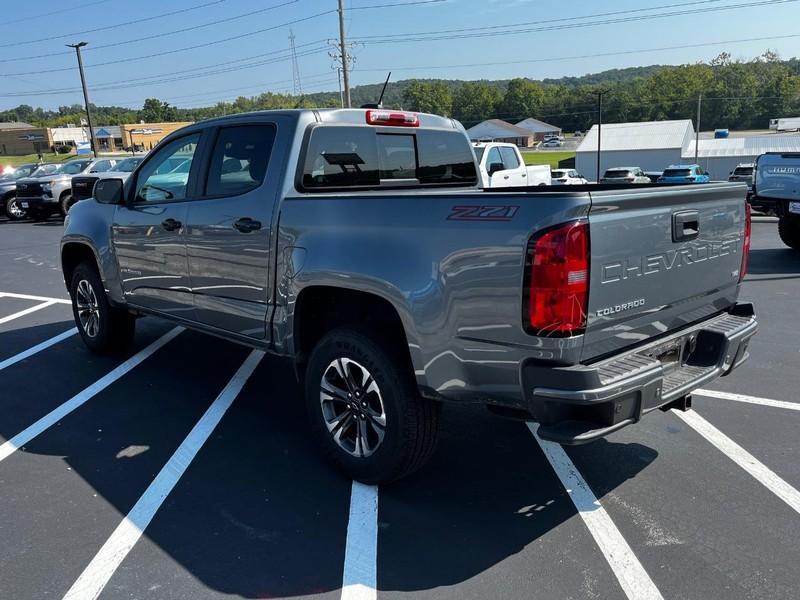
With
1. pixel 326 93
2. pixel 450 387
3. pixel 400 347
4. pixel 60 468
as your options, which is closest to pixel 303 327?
pixel 400 347

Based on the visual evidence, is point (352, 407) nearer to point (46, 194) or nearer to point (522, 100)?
point (46, 194)

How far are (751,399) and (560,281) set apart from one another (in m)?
2.98

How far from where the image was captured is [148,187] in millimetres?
5211

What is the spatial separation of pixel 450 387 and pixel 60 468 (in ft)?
8.39

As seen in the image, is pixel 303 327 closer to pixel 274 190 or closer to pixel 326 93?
pixel 274 190

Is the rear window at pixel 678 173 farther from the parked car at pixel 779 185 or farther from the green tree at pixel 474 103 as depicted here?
the green tree at pixel 474 103

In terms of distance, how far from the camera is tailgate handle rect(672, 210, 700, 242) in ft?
10.3

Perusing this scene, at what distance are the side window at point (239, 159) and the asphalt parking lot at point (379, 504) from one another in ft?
5.44

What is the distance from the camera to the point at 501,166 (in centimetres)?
1559

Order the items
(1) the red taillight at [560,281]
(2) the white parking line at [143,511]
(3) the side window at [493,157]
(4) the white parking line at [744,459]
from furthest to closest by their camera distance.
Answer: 1. (3) the side window at [493,157]
2. (4) the white parking line at [744,459]
3. (2) the white parking line at [143,511]
4. (1) the red taillight at [560,281]

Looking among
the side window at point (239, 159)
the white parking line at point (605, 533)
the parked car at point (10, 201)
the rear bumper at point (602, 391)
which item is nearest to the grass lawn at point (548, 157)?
the parked car at point (10, 201)

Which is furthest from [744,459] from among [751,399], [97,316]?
[97,316]

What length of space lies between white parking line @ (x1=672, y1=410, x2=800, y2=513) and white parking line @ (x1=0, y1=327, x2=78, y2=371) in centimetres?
588

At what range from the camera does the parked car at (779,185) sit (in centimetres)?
1020
